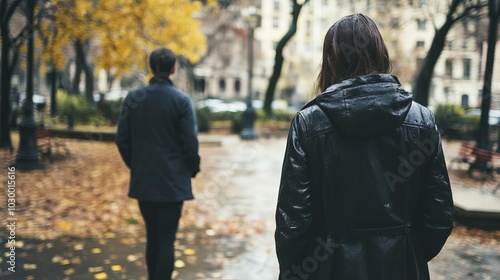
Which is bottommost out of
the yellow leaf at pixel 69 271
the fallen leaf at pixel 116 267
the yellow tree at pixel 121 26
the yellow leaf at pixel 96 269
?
the fallen leaf at pixel 116 267

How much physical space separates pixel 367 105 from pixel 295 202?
0.49 meters

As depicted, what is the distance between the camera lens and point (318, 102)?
84.5 inches

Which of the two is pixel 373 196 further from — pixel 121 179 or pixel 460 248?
pixel 121 179

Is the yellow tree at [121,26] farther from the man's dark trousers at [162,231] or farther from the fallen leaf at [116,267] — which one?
the man's dark trousers at [162,231]

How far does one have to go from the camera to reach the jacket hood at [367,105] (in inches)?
80.4

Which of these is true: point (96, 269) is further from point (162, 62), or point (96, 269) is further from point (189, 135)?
point (162, 62)

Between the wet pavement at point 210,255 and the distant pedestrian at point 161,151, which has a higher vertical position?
the distant pedestrian at point 161,151

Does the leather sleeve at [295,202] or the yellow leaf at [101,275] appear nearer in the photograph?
the leather sleeve at [295,202]

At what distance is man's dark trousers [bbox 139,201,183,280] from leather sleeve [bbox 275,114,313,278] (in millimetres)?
1998

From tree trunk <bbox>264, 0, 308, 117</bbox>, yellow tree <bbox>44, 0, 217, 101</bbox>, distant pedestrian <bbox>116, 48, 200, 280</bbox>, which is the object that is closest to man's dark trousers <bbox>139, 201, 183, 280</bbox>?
distant pedestrian <bbox>116, 48, 200, 280</bbox>

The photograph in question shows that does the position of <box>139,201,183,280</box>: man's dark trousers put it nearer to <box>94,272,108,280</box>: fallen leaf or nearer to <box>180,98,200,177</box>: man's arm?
<box>180,98,200,177</box>: man's arm

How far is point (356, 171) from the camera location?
2115 mm

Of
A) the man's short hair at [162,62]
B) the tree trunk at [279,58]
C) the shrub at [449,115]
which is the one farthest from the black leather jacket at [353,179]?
the shrub at [449,115]

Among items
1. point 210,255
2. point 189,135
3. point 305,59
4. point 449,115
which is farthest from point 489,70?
point 305,59
